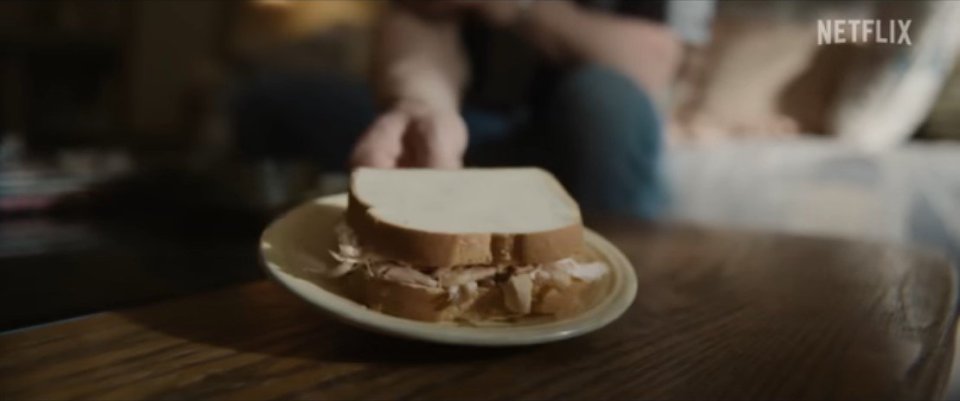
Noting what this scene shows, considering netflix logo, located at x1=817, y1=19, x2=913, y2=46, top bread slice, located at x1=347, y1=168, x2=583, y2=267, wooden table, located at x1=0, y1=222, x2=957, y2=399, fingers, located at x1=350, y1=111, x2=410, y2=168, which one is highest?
netflix logo, located at x1=817, y1=19, x2=913, y2=46

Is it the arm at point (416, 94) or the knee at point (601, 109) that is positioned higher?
the arm at point (416, 94)

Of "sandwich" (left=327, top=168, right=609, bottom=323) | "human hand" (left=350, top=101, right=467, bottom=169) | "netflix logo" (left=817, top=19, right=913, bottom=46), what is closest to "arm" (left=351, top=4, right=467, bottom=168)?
"human hand" (left=350, top=101, right=467, bottom=169)

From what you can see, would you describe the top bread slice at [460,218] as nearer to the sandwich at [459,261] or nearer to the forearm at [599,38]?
the sandwich at [459,261]

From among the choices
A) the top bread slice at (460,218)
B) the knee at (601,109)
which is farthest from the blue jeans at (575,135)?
the top bread slice at (460,218)

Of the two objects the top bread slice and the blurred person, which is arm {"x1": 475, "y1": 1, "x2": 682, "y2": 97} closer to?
the blurred person

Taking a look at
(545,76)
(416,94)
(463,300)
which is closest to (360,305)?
(463,300)

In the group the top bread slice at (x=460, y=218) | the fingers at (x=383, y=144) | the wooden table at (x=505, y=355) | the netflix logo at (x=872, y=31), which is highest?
the netflix logo at (x=872, y=31)

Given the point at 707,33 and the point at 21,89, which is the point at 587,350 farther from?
the point at 21,89
